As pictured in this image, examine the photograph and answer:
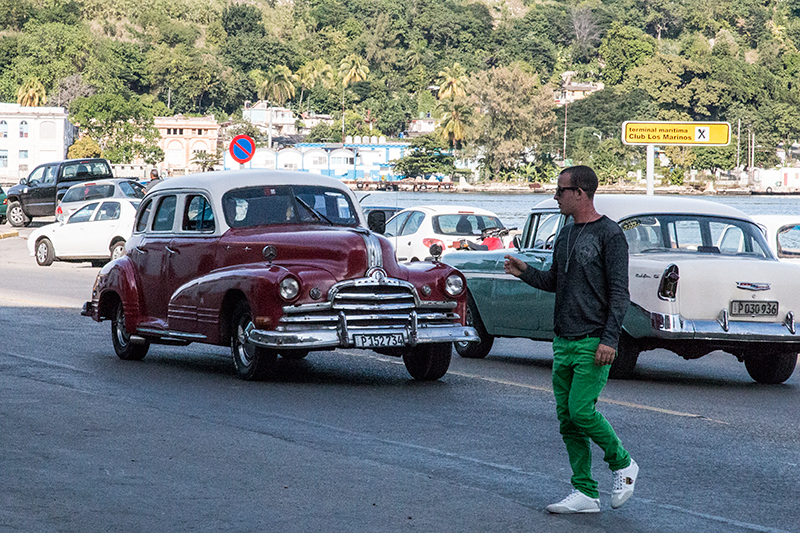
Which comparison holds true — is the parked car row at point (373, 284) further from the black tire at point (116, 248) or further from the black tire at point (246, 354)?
the black tire at point (116, 248)

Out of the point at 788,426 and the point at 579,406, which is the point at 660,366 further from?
the point at 579,406

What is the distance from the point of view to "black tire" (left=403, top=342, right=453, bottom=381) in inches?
453

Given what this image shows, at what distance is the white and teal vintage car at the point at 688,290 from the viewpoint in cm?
1114

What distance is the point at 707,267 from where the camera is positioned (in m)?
11.2

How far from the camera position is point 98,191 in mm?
38906

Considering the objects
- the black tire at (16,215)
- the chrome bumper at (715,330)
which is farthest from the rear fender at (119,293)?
the black tire at (16,215)

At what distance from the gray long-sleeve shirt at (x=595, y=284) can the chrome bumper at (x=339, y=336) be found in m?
4.36

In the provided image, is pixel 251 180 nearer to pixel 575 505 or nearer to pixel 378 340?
pixel 378 340

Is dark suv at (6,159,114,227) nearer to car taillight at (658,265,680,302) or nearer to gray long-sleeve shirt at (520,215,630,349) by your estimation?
car taillight at (658,265,680,302)

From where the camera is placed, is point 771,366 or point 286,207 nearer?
point 771,366

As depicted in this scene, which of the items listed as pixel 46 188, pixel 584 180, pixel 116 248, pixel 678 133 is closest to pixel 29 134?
pixel 46 188

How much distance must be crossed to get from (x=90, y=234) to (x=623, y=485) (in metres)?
23.9

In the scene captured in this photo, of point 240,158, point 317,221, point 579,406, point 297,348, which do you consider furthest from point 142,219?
point 240,158

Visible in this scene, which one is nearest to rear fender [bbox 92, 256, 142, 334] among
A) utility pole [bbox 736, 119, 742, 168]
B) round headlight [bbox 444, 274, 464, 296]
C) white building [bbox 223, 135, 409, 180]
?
round headlight [bbox 444, 274, 464, 296]
